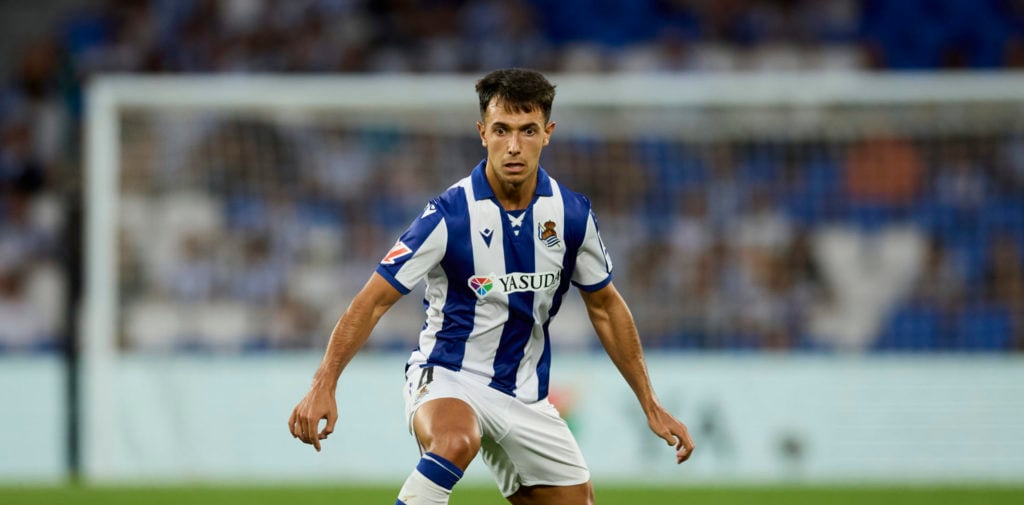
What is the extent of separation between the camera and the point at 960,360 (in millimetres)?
10430

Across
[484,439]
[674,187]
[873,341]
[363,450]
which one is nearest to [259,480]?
[363,450]

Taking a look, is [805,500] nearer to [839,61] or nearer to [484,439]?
[484,439]

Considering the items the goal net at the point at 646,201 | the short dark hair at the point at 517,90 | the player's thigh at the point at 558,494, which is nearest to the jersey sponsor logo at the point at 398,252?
the short dark hair at the point at 517,90

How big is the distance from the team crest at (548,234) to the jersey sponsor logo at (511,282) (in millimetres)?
106

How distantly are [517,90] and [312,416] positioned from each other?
4.10ft

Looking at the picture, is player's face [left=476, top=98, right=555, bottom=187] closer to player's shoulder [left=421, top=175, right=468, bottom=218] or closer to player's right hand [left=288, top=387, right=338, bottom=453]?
player's shoulder [left=421, top=175, right=468, bottom=218]

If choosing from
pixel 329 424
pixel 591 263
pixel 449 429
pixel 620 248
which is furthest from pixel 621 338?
pixel 620 248

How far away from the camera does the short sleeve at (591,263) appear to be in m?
5.11

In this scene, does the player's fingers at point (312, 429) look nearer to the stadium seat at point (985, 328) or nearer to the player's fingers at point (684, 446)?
the player's fingers at point (684, 446)

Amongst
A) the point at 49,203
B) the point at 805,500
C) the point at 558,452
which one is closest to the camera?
the point at 558,452

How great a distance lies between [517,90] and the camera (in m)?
4.77

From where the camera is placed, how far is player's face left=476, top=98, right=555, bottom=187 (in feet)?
15.7

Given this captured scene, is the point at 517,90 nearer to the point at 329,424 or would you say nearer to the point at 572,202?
the point at 572,202

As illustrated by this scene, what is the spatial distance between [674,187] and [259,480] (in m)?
3.71
